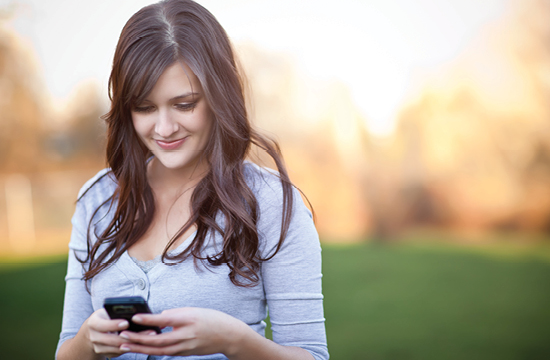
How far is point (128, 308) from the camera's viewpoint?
99 centimetres

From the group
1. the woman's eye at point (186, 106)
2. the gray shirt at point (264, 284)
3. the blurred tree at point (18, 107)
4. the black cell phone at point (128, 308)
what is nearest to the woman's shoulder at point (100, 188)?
the gray shirt at point (264, 284)

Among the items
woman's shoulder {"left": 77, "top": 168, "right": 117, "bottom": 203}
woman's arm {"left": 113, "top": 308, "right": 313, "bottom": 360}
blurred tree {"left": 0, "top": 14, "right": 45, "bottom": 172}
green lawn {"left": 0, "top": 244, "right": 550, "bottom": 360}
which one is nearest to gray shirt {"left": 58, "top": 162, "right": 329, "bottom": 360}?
woman's arm {"left": 113, "top": 308, "right": 313, "bottom": 360}

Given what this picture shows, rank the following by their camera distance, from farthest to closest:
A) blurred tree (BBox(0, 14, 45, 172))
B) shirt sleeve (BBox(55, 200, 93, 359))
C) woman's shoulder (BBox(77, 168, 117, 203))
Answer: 1. blurred tree (BBox(0, 14, 45, 172))
2. woman's shoulder (BBox(77, 168, 117, 203))
3. shirt sleeve (BBox(55, 200, 93, 359))

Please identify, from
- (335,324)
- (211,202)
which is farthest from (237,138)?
(335,324)

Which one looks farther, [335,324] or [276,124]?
[276,124]

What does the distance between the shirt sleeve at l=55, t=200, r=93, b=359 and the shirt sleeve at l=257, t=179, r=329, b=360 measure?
0.52 m

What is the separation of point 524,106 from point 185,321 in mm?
5114

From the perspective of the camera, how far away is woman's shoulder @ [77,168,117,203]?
1424mm

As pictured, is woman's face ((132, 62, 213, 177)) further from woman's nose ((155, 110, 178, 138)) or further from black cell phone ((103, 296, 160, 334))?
black cell phone ((103, 296, 160, 334))

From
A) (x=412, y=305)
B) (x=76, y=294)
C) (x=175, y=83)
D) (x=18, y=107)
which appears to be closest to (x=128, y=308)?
(x=76, y=294)

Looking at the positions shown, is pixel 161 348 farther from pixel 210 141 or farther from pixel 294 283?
pixel 210 141

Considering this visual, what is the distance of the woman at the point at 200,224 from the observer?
1.19m

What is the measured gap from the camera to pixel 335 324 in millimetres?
3832

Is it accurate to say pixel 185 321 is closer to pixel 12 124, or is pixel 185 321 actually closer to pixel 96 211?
pixel 96 211
